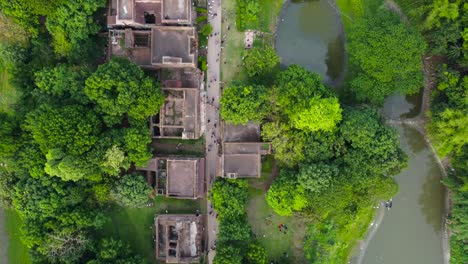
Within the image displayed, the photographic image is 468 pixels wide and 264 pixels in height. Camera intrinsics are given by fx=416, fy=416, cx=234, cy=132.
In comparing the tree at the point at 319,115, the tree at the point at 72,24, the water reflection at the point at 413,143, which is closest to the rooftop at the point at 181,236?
the tree at the point at 319,115

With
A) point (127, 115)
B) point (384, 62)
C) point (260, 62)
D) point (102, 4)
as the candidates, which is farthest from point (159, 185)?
point (384, 62)

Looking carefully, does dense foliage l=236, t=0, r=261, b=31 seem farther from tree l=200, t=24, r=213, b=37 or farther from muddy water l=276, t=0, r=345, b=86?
muddy water l=276, t=0, r=345, b=86

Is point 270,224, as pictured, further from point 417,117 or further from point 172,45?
point 172,45

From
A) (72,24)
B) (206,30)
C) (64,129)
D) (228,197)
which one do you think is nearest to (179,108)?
(206,30)

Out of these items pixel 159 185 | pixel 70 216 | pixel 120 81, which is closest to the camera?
pixel 120 81

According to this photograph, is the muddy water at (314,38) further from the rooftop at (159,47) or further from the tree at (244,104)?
the rooftop at (159,47)

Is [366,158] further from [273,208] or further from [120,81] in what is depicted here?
[120,81]
